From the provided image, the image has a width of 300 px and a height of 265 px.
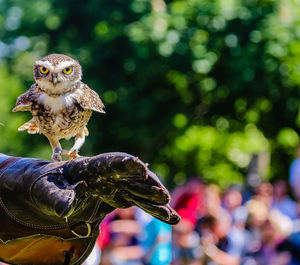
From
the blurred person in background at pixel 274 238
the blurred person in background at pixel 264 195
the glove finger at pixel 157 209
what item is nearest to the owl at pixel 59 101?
the glove finger at pixel 157 209

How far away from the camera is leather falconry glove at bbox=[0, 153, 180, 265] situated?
9.50 feet

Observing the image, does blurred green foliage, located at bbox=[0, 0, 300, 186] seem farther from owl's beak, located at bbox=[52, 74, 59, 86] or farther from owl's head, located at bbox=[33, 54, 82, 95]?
owl's beak, located at bbox=[52, 74, 59, 86]

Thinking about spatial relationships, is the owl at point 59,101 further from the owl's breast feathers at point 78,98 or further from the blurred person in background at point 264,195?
the blurred person in background at point 264,195

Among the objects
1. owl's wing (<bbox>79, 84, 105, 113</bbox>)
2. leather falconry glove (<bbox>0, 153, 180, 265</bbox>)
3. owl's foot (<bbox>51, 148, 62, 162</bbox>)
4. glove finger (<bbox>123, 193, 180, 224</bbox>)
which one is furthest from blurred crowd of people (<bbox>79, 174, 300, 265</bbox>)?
glove finger (<bbox>123, 193, 180, 224</bbox>)

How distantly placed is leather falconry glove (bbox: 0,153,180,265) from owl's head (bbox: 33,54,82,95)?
62 cm

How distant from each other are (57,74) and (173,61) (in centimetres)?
782

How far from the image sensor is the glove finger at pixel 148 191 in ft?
9.48

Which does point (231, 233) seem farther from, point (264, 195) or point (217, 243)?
point (264, 195)

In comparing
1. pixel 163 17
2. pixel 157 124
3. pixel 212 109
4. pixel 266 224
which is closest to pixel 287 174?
pixel 212 109

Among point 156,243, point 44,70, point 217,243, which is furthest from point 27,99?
point 217,243

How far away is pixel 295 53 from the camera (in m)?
11.6

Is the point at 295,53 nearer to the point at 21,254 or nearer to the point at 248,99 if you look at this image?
the point at 248,99

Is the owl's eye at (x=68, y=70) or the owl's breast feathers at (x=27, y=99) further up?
the owl's eye at (x=68, y=70)

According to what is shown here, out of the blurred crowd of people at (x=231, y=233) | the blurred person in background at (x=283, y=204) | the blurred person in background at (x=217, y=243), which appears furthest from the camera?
the blurred person in background at (x=283, y=204)
